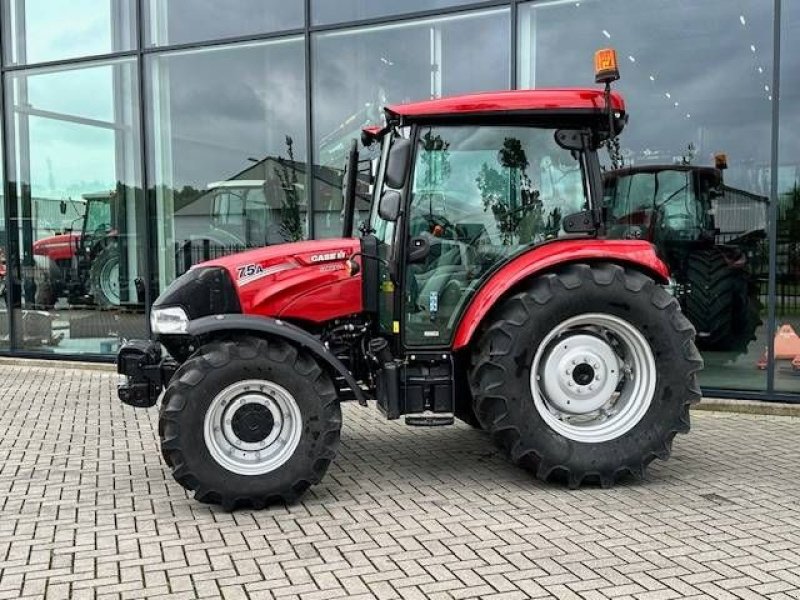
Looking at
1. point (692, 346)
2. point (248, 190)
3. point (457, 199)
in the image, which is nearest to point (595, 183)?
point (457, 199)

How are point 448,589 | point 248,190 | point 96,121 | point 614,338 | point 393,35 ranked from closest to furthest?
point 448,589 < point 614,338 < point 393,35 < point 248,190 < point 96,121

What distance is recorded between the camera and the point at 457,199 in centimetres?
482

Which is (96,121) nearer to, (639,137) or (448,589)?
(639,137)

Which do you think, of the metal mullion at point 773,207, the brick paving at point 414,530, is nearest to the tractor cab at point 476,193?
the brick paving at point 414,530

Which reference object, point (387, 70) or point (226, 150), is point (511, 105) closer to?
point (387, 70)

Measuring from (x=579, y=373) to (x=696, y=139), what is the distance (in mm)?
4099

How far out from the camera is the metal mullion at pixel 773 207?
23.9 ft

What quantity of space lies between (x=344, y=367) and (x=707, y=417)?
412 cm

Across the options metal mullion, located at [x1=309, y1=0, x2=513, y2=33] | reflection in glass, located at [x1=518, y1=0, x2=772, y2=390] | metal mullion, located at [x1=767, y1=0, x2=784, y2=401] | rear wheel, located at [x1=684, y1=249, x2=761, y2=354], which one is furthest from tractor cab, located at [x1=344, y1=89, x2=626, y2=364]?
metal mullion, located at [x1=309, y1=0, x2=513, y2=33]

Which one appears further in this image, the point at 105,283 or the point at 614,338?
the point at 105,283

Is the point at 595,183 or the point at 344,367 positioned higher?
the point at 595,183

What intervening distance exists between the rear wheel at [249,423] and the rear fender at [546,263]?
95 cm

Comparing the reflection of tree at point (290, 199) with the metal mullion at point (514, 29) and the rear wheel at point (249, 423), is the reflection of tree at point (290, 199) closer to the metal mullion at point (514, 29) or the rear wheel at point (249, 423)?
the metal mullion at point (514, 29)

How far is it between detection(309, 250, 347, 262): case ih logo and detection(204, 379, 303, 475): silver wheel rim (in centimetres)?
85
